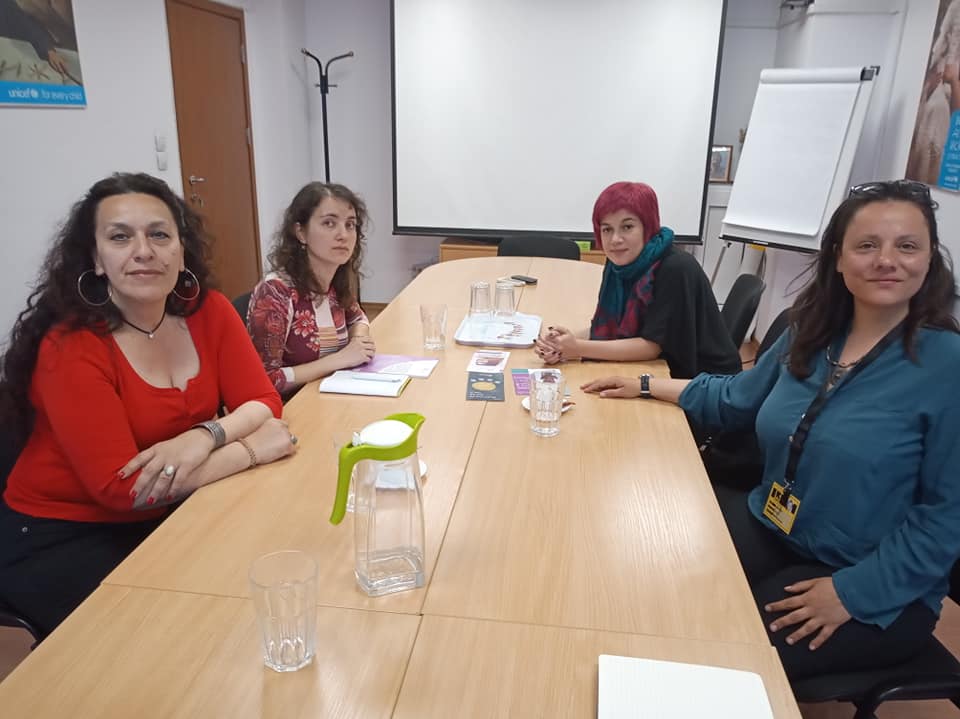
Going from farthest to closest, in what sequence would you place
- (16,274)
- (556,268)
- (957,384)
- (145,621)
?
(556,268)
(16,274)
(957,384)
(145,621)

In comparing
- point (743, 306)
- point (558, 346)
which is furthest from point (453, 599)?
point (743, 306)

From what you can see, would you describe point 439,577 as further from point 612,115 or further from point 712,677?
point 612,115

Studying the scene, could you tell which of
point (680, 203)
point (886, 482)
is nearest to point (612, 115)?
point (680, 203)

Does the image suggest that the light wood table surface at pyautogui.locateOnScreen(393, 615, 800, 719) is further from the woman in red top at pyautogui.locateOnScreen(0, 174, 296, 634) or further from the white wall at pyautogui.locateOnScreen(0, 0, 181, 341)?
the white wall at pyautogui.locateOnScreen(0, 0, 181, 341)

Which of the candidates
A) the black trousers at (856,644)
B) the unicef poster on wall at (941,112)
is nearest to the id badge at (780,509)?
the black trousers at (856,644)

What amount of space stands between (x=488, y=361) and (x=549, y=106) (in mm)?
3456

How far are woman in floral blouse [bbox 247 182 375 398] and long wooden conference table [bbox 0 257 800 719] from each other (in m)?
0.51

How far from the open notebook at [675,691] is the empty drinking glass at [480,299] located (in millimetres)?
1965

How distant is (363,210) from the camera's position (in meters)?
2.38

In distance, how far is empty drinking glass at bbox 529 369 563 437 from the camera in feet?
5.64

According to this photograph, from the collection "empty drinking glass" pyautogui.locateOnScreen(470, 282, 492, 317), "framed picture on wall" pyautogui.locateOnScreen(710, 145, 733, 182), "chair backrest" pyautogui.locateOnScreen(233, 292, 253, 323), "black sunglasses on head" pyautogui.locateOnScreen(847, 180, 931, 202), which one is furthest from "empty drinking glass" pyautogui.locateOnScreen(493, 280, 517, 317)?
"framed picture on wall" pyautogui.locateOnScreen(710, 145, 733, 182)

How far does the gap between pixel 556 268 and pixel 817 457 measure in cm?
246

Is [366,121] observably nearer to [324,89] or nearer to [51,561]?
[324,89]

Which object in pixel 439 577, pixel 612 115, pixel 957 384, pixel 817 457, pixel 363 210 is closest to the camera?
pixel 439 577
